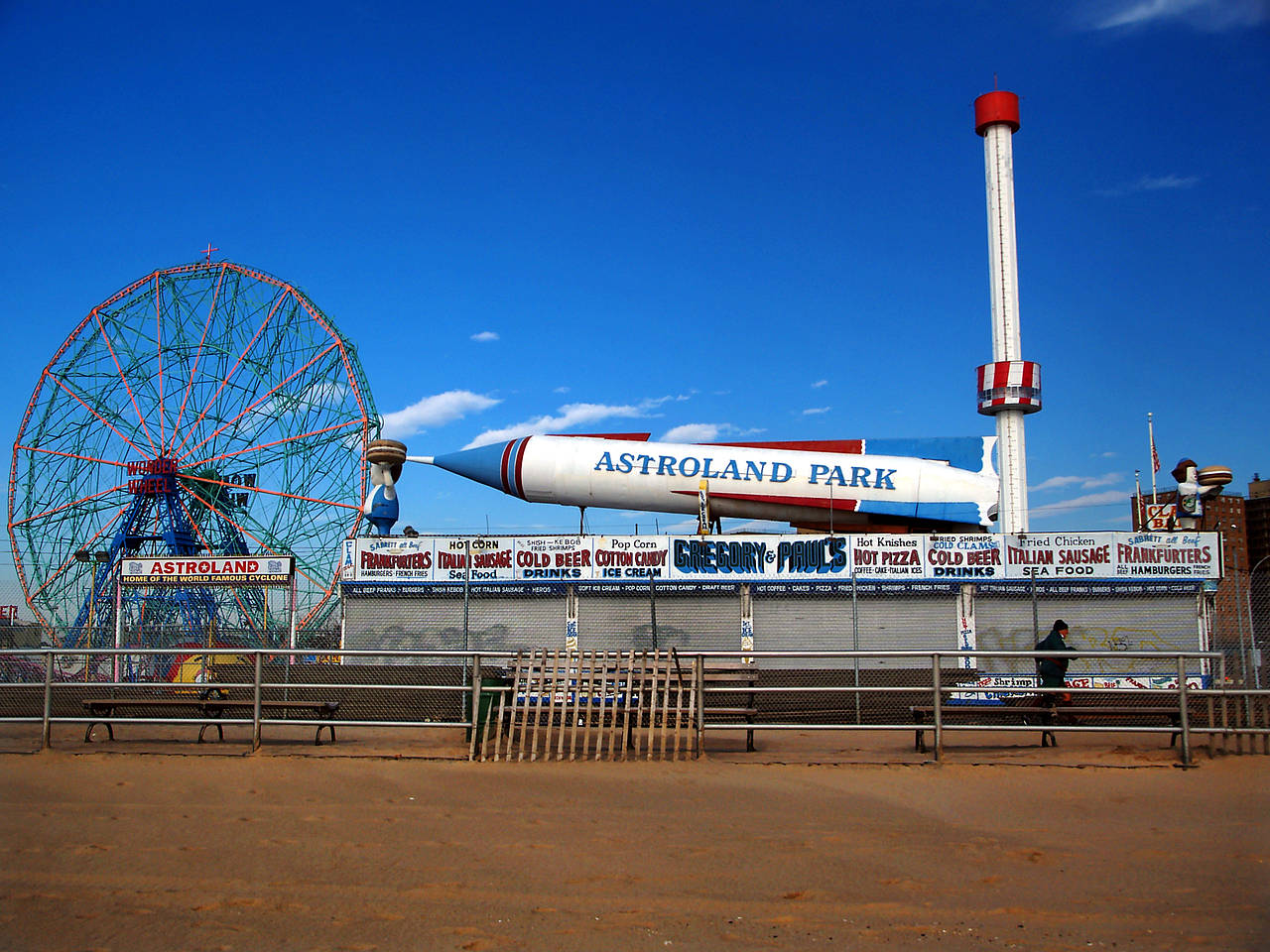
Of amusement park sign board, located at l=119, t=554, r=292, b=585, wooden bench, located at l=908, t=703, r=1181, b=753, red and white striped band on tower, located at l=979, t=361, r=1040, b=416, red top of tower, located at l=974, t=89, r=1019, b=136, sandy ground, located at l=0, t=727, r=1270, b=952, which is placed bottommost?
sandy ground, located at l=0, t=727, r=1270, b=952

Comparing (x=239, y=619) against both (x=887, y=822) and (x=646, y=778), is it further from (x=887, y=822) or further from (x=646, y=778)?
(x=887, y=822)

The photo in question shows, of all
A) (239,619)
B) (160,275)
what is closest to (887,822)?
(239,619)

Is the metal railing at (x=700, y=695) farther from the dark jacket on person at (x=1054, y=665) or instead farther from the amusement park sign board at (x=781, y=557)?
the amusement park sign board at (x=781, y=557)

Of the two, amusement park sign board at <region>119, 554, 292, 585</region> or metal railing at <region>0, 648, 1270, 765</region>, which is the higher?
amusement park sign board at <region>119, 554, 292, 585</region>

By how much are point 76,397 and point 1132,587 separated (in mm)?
27736

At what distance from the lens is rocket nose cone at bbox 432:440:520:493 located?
21234mm

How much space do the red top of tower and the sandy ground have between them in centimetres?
2530

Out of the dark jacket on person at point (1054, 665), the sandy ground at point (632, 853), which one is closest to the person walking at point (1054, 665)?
the dark jacket on person at point (1054, 665)

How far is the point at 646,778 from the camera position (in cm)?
860

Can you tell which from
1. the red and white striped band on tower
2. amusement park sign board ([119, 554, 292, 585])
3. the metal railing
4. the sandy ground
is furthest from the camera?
the red and white striped band on tower

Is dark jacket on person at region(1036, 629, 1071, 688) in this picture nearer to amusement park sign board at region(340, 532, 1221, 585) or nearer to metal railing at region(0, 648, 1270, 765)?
metal railing at region(0, 648, 1270, 765)

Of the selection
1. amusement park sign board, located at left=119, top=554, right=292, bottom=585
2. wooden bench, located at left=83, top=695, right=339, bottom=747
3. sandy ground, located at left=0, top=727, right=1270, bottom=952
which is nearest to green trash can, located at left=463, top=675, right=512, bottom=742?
sandy ground, located at left=0, top=727, right=1270, bottom=952

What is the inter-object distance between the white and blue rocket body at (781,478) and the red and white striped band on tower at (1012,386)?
863cm

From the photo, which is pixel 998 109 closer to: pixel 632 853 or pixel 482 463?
pixel 482 463
